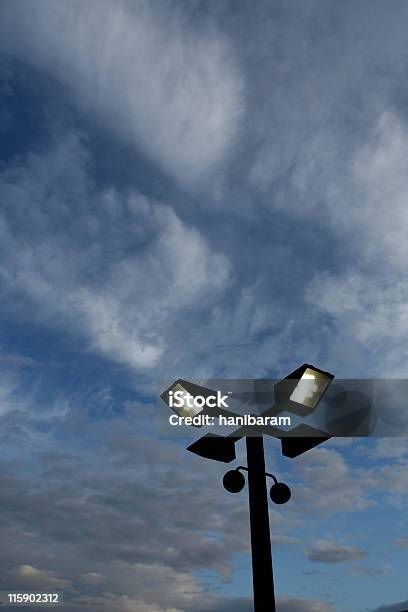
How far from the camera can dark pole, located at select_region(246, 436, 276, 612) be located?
4.84 metres

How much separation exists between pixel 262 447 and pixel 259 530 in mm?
917

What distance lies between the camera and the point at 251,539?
5.20 metres

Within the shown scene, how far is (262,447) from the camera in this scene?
5.72 m

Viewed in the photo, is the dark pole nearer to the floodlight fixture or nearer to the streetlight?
the streetlight

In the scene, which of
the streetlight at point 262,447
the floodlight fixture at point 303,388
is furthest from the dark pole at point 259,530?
the floodlight fixture at point 303,388

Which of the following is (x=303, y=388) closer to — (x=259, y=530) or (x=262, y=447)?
(x=262, y=447)

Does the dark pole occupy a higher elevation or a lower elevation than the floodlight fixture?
lower

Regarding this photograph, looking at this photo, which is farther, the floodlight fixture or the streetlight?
the floodlight fixture

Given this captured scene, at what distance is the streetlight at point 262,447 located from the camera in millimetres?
4984

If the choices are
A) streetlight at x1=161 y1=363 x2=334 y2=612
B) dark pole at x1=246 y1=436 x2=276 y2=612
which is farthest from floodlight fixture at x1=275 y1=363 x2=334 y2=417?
dark pole at x1=246 y1=436 x2=276 y2=612

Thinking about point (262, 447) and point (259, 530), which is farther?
point (262, 447)

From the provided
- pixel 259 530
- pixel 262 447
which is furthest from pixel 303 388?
pixel 259 530

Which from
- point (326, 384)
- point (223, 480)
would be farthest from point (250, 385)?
point (223, 480)

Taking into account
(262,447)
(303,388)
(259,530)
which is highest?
(303,388)
